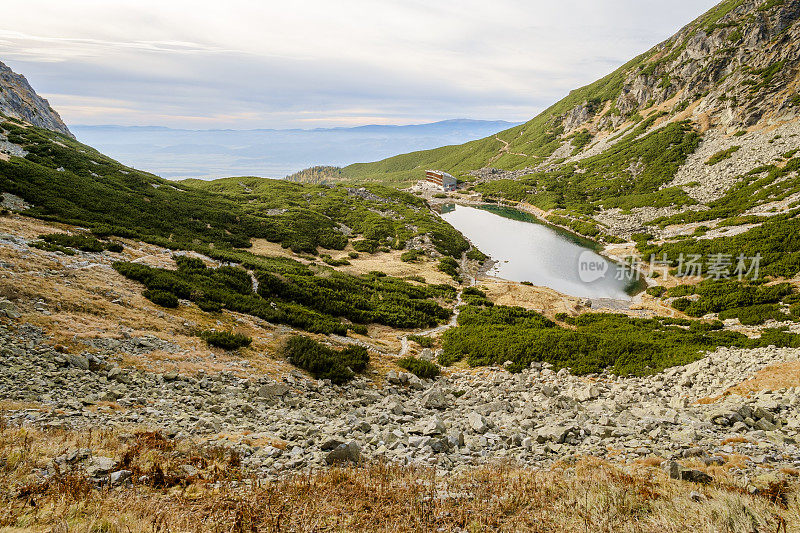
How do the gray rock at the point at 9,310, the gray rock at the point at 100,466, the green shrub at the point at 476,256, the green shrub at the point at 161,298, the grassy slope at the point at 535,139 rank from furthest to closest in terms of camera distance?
the grassy slope at the point at 535,139, the green shrub at the point at 476,256, the green shrub at the point at 161,298, the gray rock at the point at 9,310, the gray rock at the point at 100,466

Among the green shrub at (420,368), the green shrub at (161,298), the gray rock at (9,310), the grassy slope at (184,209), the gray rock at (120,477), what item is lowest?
Result: the green shrub at (420,368)

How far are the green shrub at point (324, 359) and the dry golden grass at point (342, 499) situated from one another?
21.8 ft

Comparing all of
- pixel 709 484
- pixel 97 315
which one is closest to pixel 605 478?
pixel 709 484

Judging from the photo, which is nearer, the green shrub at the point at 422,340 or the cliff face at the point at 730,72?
the green shrub at the point at 422,340

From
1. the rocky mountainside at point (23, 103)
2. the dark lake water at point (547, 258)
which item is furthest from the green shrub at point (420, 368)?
the rocky mountainside at point (23, 103)

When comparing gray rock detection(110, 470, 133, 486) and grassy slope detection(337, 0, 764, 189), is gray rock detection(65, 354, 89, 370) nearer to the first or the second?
gray rock detection(110, 470, 133, 486)

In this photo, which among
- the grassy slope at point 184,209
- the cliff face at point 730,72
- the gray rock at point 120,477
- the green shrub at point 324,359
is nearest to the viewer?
the gray rock at point 120,477

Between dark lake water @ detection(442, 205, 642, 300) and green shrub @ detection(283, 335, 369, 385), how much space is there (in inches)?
1308

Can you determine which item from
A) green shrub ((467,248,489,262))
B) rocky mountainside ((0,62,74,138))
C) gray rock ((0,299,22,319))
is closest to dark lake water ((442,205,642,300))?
green shrub ((467,248,489,262))

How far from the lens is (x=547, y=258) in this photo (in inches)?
2169

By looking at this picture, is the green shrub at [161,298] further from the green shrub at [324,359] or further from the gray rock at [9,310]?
the green shrub at [324,359]

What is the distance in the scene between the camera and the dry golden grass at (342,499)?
5273 mm

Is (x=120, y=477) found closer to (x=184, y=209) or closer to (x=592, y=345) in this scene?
(x=592, y=345)

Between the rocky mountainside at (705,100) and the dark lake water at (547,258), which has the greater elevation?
the rocky mountainside at (705,100)
